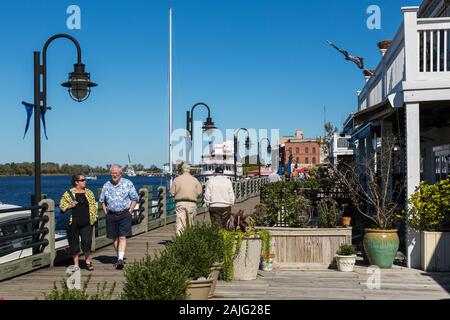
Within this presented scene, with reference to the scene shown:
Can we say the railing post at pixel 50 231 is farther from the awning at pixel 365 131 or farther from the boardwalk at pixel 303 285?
the awning at pixel 365 131

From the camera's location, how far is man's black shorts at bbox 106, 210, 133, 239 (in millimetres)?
11875

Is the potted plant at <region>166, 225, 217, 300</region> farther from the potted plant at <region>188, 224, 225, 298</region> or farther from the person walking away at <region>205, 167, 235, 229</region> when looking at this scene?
the person walking away at <region>205, 167, 235, 229</region>

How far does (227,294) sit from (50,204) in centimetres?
478

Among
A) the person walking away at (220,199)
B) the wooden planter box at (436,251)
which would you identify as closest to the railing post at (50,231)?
the person walking away at (220,199)

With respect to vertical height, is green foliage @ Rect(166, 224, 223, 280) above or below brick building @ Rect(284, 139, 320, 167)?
below

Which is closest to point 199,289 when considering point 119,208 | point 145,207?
point 119,208

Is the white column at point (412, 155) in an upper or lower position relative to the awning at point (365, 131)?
lower

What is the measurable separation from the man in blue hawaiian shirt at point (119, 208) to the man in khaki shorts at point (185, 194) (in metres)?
1.47

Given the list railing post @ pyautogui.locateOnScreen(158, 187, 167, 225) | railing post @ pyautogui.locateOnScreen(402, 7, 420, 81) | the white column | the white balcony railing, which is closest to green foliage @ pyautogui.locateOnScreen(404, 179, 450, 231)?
the white column

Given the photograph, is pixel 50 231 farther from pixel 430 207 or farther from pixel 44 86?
pixel 430 207

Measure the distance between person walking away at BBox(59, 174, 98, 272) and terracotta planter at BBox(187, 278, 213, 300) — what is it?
3935 millimetres

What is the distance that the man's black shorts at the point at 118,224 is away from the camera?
1188 cm

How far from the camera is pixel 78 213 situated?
36.9 feet
